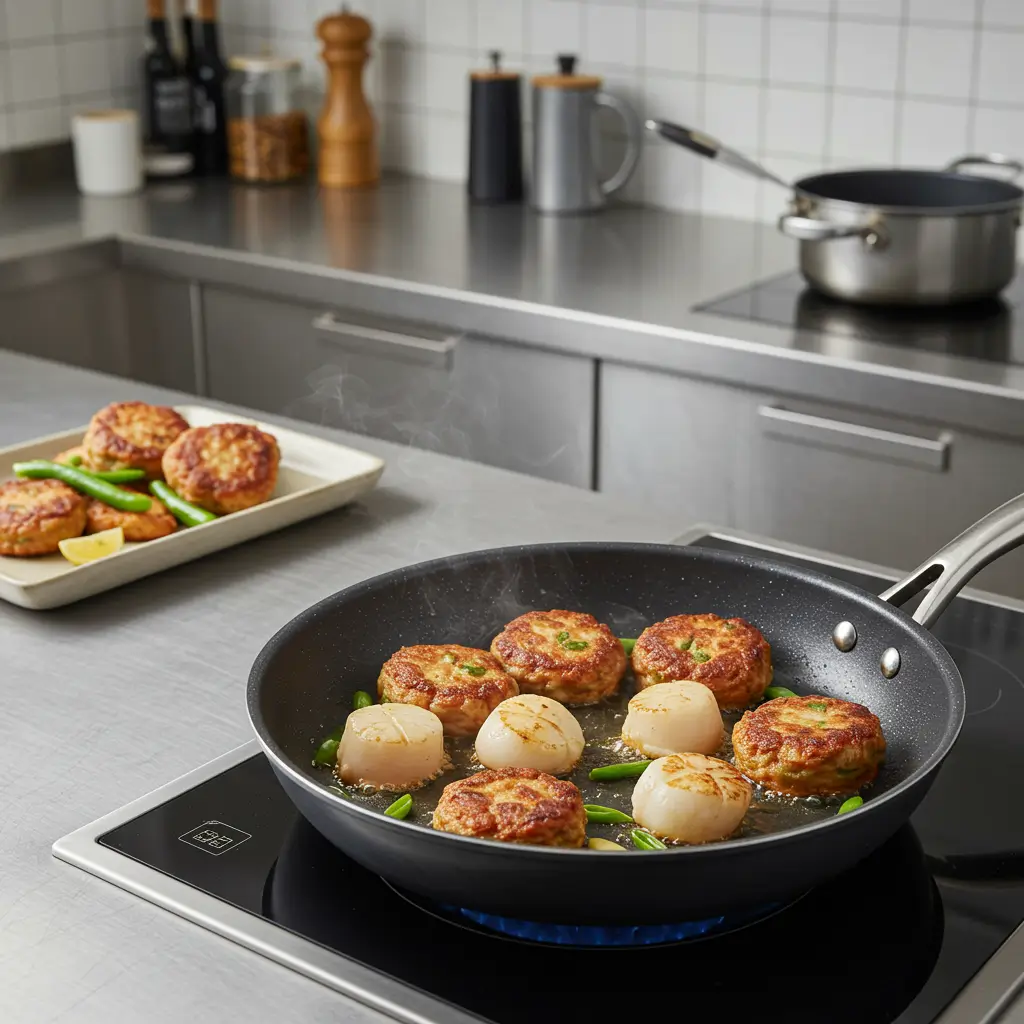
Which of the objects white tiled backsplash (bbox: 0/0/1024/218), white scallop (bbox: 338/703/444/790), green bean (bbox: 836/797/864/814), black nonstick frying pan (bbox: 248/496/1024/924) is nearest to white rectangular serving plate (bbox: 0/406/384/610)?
black nonstick frying pan (bbox: 248/496/1024/924)

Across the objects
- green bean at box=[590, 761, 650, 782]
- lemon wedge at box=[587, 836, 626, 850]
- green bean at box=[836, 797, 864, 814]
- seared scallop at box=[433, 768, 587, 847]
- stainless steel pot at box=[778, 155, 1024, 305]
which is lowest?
green bean at box=[590, 761, 650, 782]

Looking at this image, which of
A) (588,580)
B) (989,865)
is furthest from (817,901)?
(588,580)

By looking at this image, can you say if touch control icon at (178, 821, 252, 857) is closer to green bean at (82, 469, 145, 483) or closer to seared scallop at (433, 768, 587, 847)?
seared scallop at (433, 768, 587, 847)

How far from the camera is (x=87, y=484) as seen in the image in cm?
131

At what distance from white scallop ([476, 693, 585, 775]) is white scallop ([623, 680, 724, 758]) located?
0.04m

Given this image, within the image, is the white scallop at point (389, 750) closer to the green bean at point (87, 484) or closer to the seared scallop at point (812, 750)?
the seared scallop at point (812, 750)

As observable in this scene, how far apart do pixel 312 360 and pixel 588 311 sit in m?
0.59

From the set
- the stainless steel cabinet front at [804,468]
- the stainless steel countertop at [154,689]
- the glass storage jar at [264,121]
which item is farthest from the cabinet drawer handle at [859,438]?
the glass storage jar at [264,121]

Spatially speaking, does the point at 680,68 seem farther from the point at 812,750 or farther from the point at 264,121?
the point at 812,750

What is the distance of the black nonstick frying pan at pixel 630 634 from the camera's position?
73 cm

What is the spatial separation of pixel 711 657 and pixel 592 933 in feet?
0.90

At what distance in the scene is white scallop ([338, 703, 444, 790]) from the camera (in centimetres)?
90

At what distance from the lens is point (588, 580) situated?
1.15m

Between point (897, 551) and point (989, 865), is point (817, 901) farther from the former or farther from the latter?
point (897, 551)
